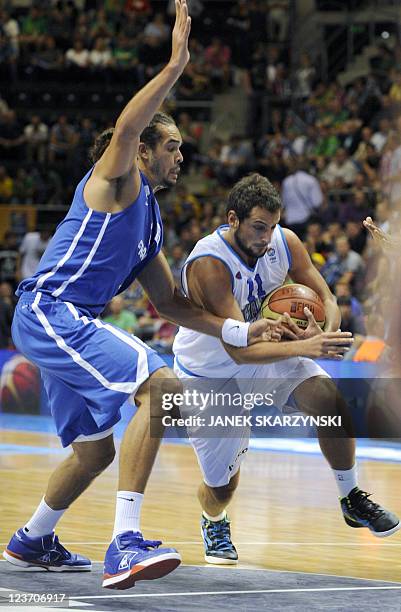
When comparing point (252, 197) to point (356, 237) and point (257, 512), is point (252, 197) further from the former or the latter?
point (356, 237)

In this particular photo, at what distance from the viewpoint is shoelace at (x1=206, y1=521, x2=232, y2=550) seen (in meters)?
6.42

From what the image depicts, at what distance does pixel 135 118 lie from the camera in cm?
521

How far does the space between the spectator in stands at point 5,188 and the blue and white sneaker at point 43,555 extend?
577 inches

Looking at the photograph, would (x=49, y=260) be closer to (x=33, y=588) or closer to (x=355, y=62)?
(x=33, y=588)

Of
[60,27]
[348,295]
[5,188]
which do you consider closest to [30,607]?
[348,295]

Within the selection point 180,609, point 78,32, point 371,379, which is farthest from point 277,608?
point 78,32

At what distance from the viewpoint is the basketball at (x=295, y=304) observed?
19.9 ft

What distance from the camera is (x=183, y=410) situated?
6426 mm

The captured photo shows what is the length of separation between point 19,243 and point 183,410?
505 inches

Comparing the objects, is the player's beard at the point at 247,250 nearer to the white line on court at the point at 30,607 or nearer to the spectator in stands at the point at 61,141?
the white line on court at the point at 30,607

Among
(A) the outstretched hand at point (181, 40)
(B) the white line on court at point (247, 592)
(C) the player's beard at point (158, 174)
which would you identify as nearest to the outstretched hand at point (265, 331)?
(C) the player's beard at point (158, 174)

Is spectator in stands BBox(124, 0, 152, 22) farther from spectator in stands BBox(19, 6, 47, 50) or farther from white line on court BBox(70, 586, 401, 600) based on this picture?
white line on court BBox(70, 586, 401, 600)

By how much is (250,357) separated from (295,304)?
359 millimetres

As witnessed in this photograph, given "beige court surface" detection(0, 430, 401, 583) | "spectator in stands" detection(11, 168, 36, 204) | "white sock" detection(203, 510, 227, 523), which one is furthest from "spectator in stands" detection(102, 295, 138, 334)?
"white sock" detection(203, 510, 227, 523)
